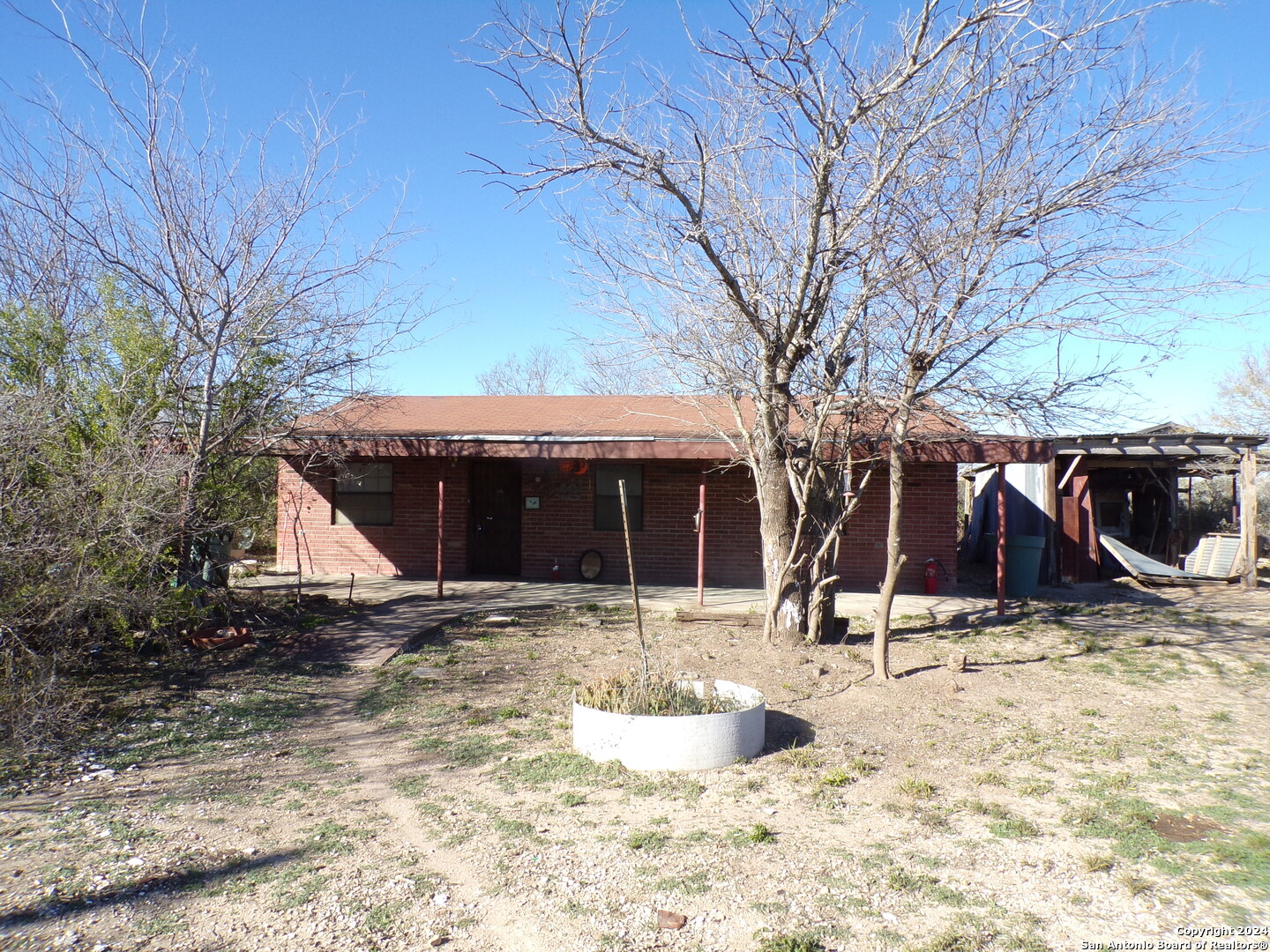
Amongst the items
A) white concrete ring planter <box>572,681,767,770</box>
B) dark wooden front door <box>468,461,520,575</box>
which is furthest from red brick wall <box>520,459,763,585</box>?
white concrete ring planter <box>572,681,767,770</box>

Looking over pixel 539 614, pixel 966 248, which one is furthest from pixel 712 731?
pixel 539 614

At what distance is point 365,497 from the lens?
1489 cm

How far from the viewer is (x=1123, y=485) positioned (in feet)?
57.3

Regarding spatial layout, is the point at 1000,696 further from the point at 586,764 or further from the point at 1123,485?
the point at 1123,485

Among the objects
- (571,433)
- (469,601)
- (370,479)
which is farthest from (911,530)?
(370,479)

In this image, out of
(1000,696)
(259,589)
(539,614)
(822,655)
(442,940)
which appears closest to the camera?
(442,940)

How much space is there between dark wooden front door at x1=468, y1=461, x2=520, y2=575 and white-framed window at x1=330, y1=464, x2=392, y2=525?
1503 millimetres

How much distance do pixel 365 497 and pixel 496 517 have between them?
231 centimetres

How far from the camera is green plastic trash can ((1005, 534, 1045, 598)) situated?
44.2 ft

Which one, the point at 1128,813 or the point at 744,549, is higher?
the point at 744,549

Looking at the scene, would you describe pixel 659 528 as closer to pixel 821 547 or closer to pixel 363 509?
pixel 363 509

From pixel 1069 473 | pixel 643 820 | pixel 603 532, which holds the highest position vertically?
pixel 1069 473

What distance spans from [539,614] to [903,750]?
6.14 meters

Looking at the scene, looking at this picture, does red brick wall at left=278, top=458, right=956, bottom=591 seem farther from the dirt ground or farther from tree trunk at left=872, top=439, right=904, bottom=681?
tree trunk at left=872, top=439, right=904, bottom=681
